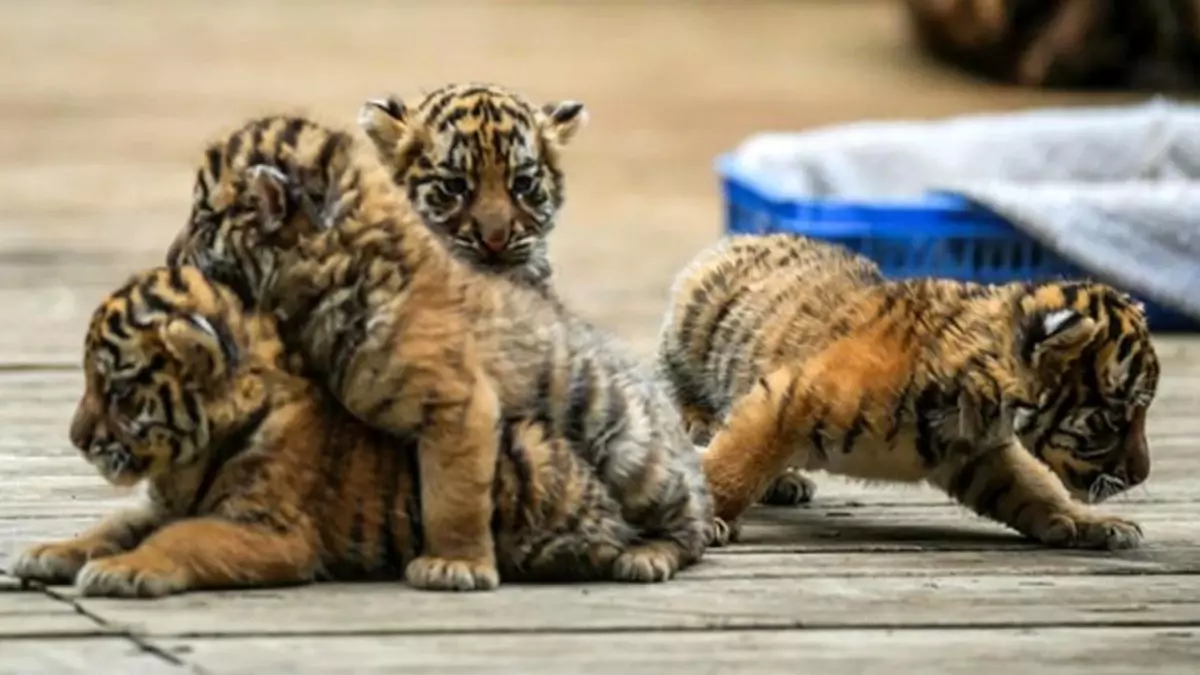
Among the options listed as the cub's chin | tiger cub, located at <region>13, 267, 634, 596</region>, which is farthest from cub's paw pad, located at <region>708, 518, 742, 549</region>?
the cub's chin

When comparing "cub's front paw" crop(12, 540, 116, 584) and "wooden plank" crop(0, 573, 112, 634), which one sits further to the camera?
"cub's front paw" crop(12, 540, 116, 584)

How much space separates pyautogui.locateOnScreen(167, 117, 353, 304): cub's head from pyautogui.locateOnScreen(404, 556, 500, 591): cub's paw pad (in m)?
0.40

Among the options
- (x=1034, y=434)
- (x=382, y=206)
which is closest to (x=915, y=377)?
(x=1034, y=434)

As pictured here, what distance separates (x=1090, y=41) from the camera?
10055mm

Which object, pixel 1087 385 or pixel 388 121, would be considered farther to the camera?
pixel 388 121

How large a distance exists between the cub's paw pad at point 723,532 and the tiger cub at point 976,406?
13 millimetres

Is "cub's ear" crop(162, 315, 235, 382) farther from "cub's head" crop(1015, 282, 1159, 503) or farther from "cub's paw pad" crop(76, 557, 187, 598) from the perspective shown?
"cub's head" crop(1015, 282, 1159, 503)

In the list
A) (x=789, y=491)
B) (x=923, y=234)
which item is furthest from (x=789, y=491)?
(x=923, y=234)

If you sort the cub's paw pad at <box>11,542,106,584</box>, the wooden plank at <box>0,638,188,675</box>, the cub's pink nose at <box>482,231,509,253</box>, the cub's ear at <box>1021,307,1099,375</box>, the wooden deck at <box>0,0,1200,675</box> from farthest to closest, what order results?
1. the cub's pink nose at <box>482,231,509,253</box>
2. the cub's ear at <box>1021,307,1099,375</box>
3. the cub's paw pad at <box>11,542,106,584</box>
4. the wooden deck at <box>0,0,1200,675</box>
5. the wooden plank at <box>0,638,188,675</box>

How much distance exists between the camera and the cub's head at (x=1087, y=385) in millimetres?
3512

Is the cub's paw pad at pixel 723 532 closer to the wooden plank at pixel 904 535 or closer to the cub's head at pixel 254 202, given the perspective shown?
the wooden plank at pixel 904 535

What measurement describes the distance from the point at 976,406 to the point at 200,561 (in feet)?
3.74

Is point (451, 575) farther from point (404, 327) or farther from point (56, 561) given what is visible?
point (56, 561)

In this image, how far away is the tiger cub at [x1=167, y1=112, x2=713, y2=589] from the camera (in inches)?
124
